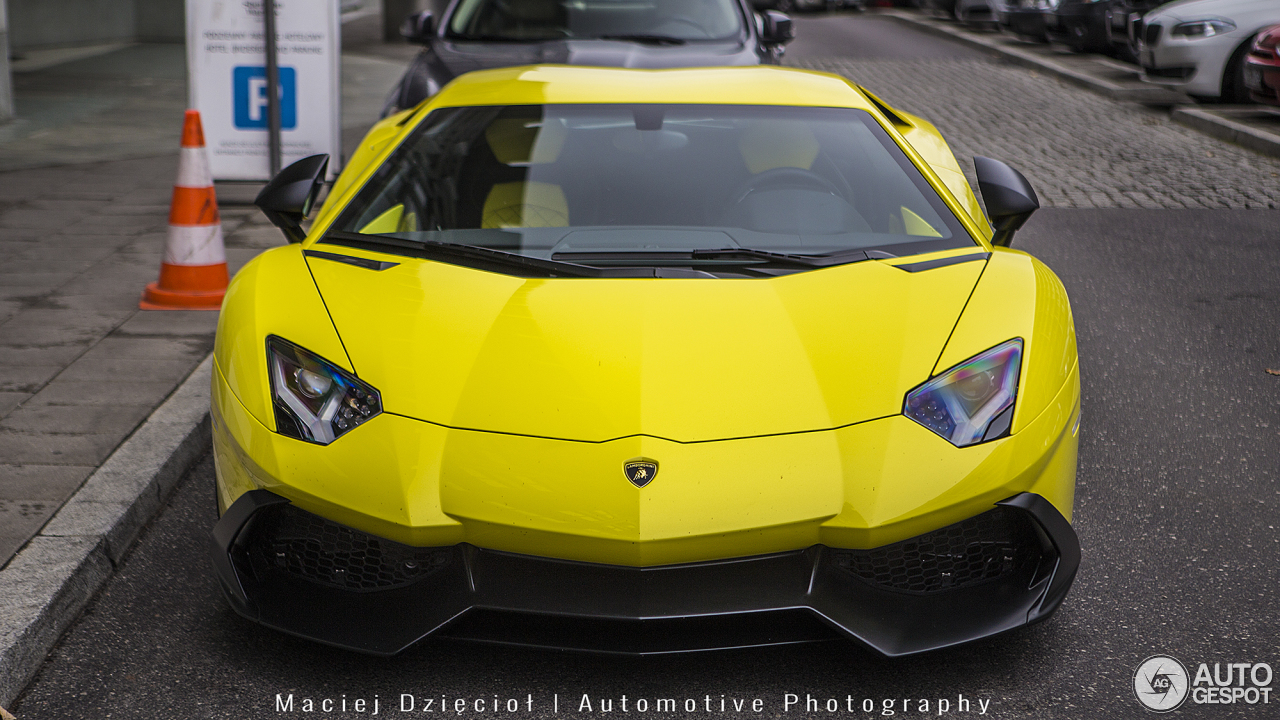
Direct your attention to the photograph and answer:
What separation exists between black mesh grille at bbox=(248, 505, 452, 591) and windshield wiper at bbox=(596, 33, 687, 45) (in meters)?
5.33

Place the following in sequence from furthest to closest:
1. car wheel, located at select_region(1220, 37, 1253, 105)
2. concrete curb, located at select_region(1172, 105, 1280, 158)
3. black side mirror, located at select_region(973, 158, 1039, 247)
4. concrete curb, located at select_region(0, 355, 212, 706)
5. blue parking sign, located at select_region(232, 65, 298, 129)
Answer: car wheel, located at select_region(1220, 37, 1253, 105) → concrete curb, located at select_region(1172, 105, 1280, 158) → blue parking sign, located at select_region(232, 65, 298, 129) → black side mirror, located at select_region(973, 158, 1039, 247) → concrete curb, located at select_region(0, 355, 212, 706)

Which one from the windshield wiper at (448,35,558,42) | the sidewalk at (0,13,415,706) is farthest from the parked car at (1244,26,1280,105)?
the sidewalk at (0,13,415,706)

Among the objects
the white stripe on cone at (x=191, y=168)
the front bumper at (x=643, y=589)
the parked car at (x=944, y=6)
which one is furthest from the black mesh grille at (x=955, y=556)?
the parked car at (x=944, y=6)

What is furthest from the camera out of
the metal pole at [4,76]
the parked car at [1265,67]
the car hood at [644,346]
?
the parked car at [1265,67]

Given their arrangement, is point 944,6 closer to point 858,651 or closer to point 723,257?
point 723,257

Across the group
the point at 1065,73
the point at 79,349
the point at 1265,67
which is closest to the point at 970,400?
the point at 79,349

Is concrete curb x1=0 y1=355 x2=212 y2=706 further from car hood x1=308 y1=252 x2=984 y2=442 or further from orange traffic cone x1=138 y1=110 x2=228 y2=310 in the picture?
orange traffic cone x1=138 y1=110 x2=228 y2=310

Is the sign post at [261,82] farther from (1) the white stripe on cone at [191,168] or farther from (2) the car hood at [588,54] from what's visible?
(1) the white stripe on cone at [191,168]

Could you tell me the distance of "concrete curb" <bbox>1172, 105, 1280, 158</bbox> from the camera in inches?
379

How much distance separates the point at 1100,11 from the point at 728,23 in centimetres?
1181

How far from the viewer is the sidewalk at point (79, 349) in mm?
2961

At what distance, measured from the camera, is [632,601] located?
93.3 inches

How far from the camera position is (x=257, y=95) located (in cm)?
759

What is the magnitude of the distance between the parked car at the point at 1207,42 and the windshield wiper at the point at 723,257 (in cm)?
1015
